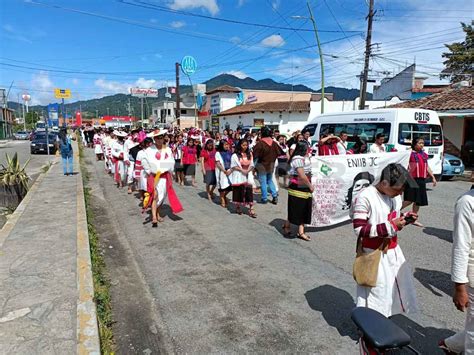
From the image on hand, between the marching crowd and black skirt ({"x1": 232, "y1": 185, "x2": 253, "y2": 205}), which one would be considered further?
black skirt ({"x1": 232, "y1": 185, "x2": 253, "y2": 205})

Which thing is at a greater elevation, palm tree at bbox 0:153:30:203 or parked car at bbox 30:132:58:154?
parked car at bbox 30:132:58:154

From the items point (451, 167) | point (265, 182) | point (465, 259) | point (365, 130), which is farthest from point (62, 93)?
point (465, 259)

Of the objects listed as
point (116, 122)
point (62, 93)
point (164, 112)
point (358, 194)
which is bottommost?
point (358, 194)

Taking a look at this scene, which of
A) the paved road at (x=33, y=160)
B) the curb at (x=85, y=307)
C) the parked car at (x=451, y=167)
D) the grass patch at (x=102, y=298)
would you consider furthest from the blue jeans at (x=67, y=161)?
the parked car at (x=451, y=167)

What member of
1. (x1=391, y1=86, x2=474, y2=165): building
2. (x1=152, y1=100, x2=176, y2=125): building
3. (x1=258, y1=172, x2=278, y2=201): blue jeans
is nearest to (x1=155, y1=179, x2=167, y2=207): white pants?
(x1=258, y1=172, x2=278, y2=201): blue jeans

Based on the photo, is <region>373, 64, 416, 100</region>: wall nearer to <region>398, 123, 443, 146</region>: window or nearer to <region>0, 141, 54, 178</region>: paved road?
<region>398, 123, 443, 146</region>: window

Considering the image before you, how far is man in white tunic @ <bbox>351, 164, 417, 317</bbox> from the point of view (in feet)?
8.50

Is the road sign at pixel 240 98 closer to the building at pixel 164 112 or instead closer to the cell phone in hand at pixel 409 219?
the building at pixel 164 112

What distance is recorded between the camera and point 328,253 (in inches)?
201

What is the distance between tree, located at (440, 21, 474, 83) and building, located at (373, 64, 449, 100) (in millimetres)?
1462

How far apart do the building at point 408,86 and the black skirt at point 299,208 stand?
94.9 feet

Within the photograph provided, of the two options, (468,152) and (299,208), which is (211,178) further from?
(468,152)

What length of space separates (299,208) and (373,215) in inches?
112

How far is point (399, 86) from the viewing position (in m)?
34.1
